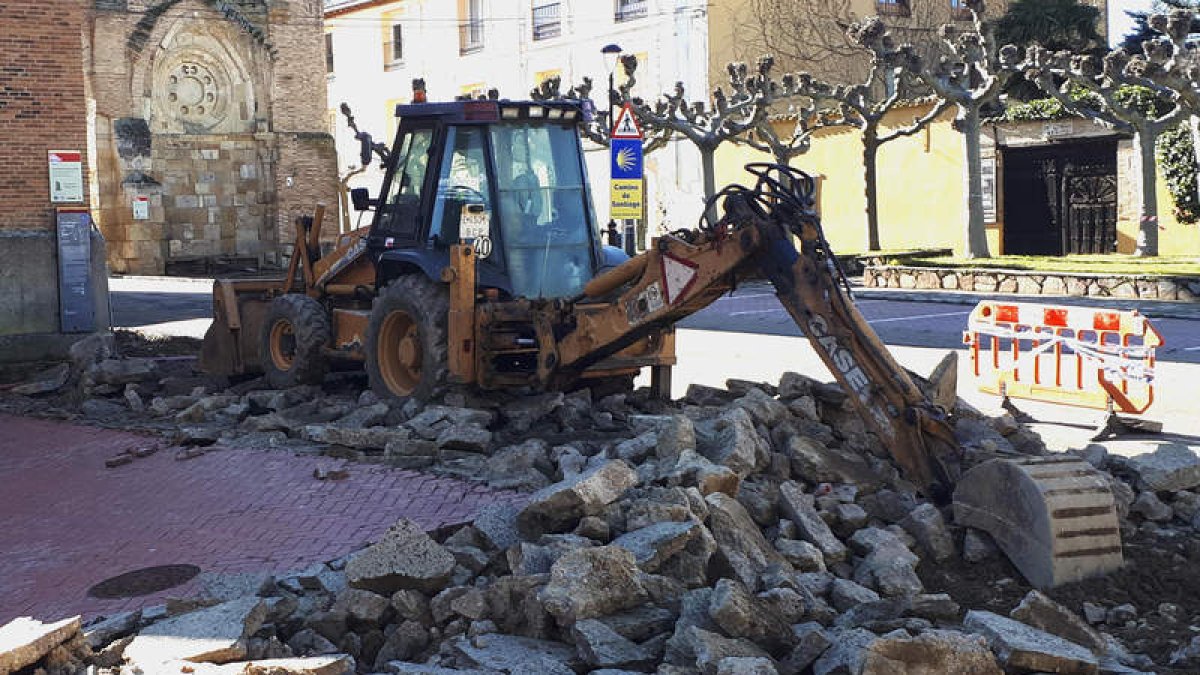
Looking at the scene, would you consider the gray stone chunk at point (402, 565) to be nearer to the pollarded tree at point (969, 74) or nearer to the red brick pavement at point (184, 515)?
the red brick pavement at point (184, 515)

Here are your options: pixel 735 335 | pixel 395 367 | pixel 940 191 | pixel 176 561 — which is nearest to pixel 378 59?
pixel 940 191

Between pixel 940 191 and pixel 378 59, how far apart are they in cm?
2561

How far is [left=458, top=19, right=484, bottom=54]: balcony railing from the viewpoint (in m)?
47.6

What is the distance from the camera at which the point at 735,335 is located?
1978 centimetres

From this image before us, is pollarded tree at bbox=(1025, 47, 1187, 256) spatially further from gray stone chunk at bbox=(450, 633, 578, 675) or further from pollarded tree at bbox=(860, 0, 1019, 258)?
gray stone chunk at bbox=(450, 633, 578, 675)

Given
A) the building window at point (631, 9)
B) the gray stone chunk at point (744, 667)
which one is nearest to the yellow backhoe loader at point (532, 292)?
the gray stone chunk at point (744, 667)

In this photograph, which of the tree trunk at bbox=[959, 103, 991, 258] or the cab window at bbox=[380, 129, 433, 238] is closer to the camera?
the cab window at bbox=[380, 129, 433, 238]

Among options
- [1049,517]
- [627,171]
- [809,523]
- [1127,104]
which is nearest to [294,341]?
[809,523]

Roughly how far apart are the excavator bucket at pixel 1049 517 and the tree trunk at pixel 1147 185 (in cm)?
2149

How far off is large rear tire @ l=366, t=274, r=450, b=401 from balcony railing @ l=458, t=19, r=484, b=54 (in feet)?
122

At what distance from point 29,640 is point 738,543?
3.06 m

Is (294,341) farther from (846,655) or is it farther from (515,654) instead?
(846,655)

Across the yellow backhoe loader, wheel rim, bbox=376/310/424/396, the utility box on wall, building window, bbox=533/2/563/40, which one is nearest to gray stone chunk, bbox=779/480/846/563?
the yellow backhoe loader

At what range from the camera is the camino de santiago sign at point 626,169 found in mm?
19438
